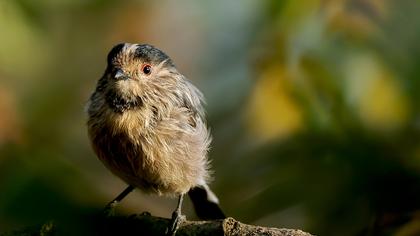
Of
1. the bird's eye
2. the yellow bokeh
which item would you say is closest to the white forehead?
the bird's eye

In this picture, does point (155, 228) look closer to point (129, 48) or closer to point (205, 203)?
point (129, 48)

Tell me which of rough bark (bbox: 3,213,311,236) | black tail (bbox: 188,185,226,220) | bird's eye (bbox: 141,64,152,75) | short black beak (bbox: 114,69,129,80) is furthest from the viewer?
black tail (bbox: 188,185,226,220)

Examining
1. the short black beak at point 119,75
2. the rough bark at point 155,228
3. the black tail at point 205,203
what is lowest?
the rough bark at point 155,228

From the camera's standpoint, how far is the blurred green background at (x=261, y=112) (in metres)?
2.51

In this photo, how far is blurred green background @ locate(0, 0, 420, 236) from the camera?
2512 mm

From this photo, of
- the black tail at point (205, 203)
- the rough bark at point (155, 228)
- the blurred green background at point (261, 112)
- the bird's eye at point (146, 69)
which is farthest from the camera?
the black tail at point (205, 203)

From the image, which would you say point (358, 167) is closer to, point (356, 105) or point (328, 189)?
point (328, 189)

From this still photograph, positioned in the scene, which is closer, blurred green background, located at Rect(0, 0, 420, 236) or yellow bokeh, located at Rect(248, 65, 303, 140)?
blurred green background, located at Rect(0, 0, 420, 236)

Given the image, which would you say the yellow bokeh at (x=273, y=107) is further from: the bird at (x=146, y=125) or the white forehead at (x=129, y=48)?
the white forehead at (x=129, y=48)

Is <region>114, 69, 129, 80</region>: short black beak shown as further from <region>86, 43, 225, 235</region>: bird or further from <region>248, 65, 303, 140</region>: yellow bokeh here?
<region>248, 65, 303, 140</region>: yellow bokeh

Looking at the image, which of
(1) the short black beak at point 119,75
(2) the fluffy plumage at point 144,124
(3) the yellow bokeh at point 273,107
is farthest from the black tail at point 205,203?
(1) the short black beak at point 119,75

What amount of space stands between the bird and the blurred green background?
0.15m

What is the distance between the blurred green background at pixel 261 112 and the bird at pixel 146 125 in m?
0.15

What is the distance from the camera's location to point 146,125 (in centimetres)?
332
